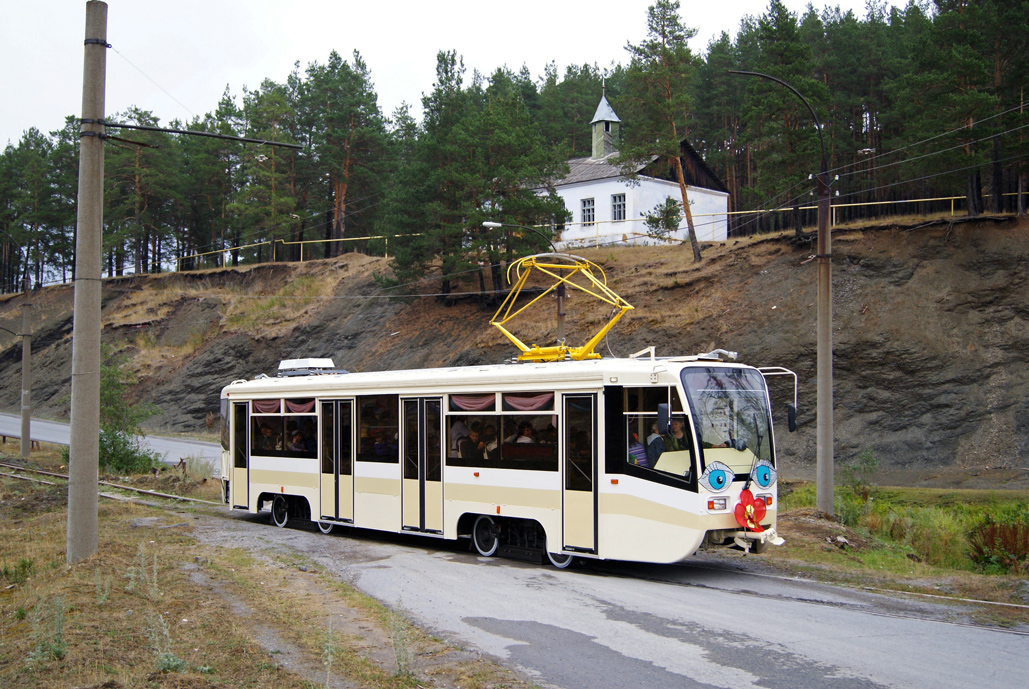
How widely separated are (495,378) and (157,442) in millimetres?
33531

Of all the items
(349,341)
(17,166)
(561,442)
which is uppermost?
(17,166)

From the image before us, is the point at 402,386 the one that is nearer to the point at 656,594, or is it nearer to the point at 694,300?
the point at 656,594

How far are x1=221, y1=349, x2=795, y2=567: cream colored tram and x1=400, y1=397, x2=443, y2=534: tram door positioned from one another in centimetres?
3

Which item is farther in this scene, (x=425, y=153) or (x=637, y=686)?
(x=425, y=153)

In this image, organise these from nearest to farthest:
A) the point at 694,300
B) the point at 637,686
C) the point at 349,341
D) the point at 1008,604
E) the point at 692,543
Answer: the point at 637,686, the point at 1008,604, the point at 692,543, the point at 694,300, the point at 349,341

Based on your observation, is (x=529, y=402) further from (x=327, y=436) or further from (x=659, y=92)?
(x=659, y=92)

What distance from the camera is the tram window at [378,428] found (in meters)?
15.1

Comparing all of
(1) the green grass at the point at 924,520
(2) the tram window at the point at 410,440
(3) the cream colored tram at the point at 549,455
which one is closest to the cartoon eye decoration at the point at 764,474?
(3) the cream colored tram at the point at 549,455

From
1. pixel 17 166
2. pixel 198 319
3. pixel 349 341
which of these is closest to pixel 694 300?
pixel 349 341

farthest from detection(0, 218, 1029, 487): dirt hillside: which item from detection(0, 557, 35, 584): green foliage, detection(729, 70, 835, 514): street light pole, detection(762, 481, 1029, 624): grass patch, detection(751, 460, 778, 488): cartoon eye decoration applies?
detection(0, 557, 35, 584): green foliage

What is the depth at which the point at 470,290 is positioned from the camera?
44.3 m

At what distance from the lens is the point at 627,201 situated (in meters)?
48.8

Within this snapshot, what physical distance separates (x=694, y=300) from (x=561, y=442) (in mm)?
24631

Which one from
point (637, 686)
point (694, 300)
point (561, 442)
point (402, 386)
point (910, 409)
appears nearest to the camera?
point (637, 686)
